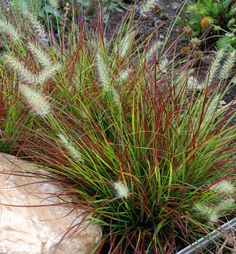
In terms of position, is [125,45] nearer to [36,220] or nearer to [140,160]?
[140,160]

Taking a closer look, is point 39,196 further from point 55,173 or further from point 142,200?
point 142,200

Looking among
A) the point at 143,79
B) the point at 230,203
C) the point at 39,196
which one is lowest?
the point at 39,196

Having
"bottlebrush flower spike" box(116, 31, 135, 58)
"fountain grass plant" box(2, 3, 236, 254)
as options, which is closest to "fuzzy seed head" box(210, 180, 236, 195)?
"fountain grass plant" box(2, 3, 236, 254)

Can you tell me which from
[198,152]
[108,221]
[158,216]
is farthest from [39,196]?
[198,152]

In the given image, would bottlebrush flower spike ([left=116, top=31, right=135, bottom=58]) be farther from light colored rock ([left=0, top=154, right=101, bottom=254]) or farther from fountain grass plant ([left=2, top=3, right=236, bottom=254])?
light colored rock ([left=0, top=154, right=101, bottom=254])

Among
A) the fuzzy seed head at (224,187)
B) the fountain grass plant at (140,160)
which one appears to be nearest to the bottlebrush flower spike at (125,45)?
the fountain grass plant at (140,160)

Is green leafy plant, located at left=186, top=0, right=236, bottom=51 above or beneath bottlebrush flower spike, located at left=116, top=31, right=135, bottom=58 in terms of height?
beneath

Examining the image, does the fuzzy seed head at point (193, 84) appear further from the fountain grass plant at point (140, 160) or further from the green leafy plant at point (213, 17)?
the green leafy plant at point (213, 17)

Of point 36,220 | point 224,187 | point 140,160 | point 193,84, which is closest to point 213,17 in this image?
point 193,84
